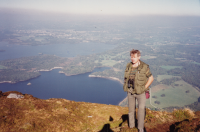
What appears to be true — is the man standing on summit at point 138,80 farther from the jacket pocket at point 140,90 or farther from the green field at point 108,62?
Result: the green field at point 108,62

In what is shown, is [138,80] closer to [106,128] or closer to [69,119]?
A: [106,128]

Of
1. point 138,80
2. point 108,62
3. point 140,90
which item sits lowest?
point 108,62

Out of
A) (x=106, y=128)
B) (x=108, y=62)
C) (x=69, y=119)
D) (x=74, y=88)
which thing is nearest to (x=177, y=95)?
(x=74, y=88)

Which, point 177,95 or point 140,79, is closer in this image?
point 140,79

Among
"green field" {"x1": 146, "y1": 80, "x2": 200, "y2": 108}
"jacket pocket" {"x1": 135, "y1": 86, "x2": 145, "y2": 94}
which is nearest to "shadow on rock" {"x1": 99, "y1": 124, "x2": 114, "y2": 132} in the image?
"jacket pocket" {"x1": 135, "y1": 86, "x2": 145, "y2": 94}

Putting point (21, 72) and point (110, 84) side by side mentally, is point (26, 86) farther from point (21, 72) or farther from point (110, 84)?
point (110, 84)

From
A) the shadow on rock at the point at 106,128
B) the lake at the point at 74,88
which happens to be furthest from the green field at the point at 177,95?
the shadow on rock at the point at 106,128

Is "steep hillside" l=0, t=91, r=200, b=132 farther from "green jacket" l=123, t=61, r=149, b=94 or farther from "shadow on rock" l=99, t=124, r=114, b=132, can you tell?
"green jacket" l=123, t=61, r=149, b=94
